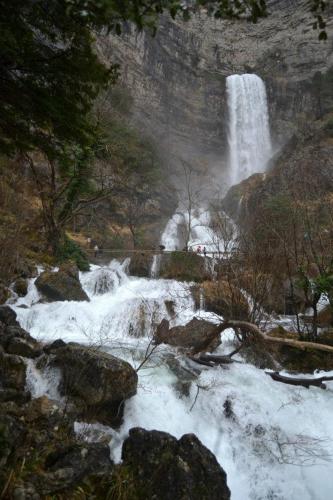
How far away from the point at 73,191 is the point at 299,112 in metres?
34.7

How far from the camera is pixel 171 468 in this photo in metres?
3.95

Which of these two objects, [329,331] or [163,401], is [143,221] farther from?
[163,401]

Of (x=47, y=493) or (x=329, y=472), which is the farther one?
(x=329, y=472)

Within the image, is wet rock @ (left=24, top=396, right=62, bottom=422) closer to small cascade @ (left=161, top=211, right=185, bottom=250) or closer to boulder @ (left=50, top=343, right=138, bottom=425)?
boulder @ (left=50, top=343, right=138, bottom=425)

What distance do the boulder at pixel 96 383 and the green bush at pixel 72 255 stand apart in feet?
31.6

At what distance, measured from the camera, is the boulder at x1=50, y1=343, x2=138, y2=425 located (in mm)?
5086

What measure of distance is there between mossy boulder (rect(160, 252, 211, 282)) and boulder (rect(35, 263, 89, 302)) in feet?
16.0

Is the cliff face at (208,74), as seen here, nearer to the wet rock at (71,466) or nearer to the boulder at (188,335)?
the boulder at (188,335)

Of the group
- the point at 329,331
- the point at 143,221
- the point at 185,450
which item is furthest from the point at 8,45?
the point at 143,221

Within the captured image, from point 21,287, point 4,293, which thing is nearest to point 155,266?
point 21,287

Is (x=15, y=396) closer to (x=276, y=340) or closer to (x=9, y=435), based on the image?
(x=9, y=435)

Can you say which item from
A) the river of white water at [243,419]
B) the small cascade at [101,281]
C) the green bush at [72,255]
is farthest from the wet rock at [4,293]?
the green bush at [72,255]

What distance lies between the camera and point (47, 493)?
9.87 ft

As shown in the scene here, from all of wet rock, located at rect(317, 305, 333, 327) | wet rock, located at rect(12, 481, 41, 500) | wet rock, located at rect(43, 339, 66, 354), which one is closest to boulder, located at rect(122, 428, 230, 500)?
wet rock, located at rect(12, 481, 41, 500)
